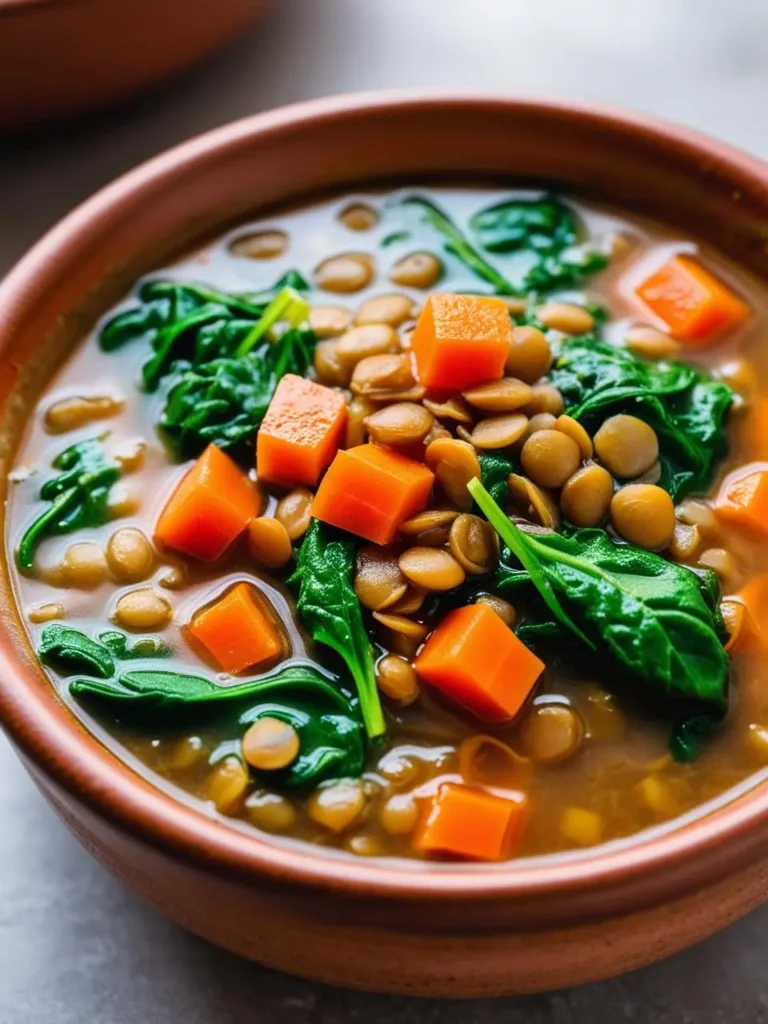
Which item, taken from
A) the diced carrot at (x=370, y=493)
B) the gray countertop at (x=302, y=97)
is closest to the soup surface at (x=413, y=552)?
the diced carrot at (x=370, y=493)

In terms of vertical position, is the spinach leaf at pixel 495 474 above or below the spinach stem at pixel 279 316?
below

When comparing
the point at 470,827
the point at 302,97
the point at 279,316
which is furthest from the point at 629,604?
the point at 302,97

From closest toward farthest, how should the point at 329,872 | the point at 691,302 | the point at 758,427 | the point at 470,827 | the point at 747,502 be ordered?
the point at 329,872 → the point at 470,827 → the point at 747,502 → the point at 758,427 → the point at 691,302

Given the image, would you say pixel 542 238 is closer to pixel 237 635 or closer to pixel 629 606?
pixel 629 606

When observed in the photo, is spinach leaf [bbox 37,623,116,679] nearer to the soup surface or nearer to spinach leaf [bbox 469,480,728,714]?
the soup surface

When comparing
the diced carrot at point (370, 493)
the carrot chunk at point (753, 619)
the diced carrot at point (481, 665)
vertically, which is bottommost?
the diced carrot at point (481, 665)

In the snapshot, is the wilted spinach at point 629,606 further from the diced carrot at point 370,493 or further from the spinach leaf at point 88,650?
the spinach leaf at point 88,650
